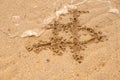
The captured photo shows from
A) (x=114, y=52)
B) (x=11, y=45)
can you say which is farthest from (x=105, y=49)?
(x=11, y=45)

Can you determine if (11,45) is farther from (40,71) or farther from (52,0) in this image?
(52,0)

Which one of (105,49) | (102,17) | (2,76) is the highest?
(102,17)

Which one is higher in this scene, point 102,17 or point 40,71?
point 102,17

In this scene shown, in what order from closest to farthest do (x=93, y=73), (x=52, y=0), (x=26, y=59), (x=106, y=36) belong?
(x=93, y=73) → (x=26, y=59) → (x=106, y=36) → (x=52, y=0)

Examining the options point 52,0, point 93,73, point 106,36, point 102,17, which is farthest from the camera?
point 52,0

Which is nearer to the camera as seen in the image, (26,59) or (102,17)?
(26,59)

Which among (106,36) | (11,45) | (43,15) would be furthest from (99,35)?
(11,45)
